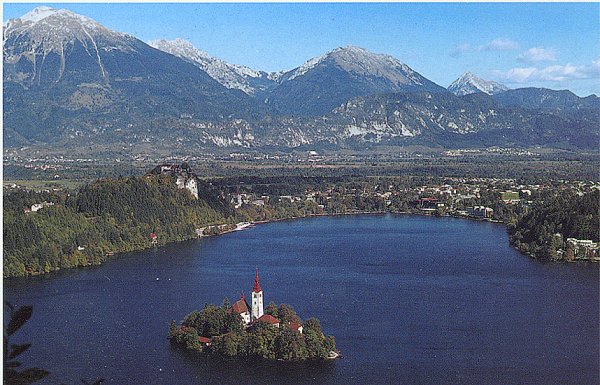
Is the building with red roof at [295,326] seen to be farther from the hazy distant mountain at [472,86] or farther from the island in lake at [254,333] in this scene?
the hazy distant mountain at [472,86]

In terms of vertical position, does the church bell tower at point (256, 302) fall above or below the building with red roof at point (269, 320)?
above

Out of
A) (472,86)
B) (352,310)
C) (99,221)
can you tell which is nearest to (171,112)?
(99,221)

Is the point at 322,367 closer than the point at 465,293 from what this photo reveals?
Yes

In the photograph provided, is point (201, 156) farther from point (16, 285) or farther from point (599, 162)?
point (16, 285)

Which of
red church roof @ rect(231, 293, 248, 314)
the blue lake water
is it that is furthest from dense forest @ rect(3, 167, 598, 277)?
red church roof @ rect(231, 293, 248, 314)

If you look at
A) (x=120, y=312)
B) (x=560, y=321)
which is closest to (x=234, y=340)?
(x=120, y=312)

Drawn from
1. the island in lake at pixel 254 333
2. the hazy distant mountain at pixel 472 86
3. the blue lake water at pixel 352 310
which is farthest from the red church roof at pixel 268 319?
the hazy distant mountain at pixel 472 86
